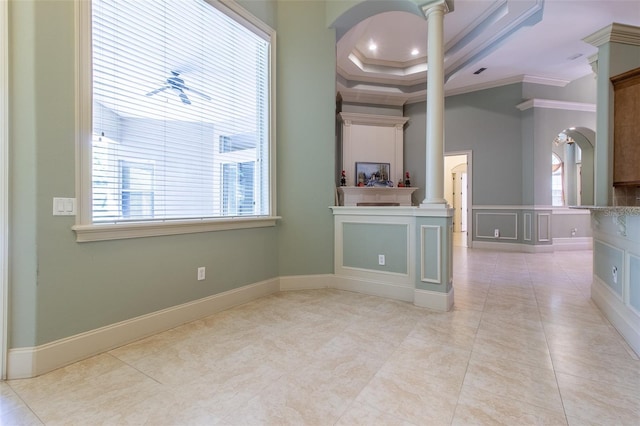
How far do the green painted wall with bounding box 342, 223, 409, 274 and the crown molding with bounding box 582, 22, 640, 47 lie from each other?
2.83 meters

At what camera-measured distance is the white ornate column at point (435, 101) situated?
308cm

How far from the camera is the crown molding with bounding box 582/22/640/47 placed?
10.4ft

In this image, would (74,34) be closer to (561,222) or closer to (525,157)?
(525,157)

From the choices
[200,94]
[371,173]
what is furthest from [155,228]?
[371,173]

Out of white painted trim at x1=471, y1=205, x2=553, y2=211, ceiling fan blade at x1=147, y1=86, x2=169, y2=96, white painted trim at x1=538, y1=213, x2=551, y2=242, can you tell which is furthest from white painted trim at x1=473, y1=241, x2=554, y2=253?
ceiling fan blade at x1=147, y1=86, x2=169, y2=96

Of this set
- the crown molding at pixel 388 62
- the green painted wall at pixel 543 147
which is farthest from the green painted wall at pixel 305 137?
the green painted wall at pixel 543 147

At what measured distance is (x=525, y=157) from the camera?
644 cm

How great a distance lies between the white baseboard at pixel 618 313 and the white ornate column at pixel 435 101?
1.56m

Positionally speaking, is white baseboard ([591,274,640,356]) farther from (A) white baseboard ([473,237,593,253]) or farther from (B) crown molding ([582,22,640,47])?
(A) white baseboard ([473,237,593,253])

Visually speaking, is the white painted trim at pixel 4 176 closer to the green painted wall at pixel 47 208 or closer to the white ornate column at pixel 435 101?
the green painted wall at pixel 47 208

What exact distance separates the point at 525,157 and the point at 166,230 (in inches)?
269

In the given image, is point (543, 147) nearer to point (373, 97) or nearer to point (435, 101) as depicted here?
point (373, 97)

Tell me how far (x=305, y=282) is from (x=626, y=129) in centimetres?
378

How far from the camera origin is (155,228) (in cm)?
243
